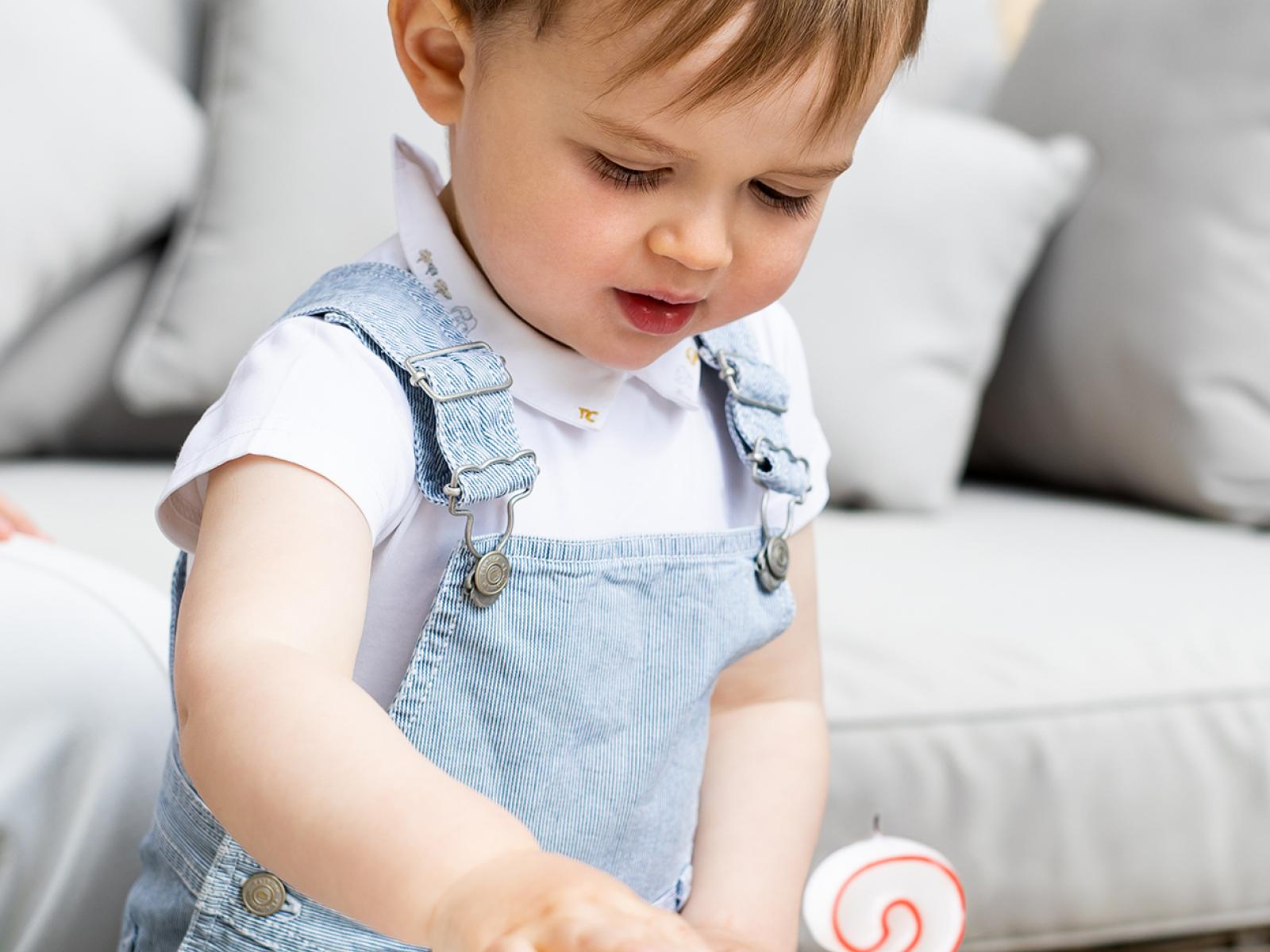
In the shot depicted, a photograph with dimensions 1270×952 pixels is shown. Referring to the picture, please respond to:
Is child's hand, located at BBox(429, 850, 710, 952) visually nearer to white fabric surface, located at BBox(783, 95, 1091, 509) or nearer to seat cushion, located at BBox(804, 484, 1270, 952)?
seat cushion, located at BBox(804, 484, 1270, 952)

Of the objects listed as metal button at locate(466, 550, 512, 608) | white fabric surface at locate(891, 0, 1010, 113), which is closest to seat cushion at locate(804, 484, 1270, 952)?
metal button at locate(466, 550, 512, 608)

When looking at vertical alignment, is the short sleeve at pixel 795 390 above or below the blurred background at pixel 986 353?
above

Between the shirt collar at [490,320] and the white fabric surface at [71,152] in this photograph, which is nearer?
the shirt collar at [490,320]

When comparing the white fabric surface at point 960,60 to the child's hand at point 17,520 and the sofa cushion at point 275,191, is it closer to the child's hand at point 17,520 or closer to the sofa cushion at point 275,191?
the sofa cushion at point 275,191

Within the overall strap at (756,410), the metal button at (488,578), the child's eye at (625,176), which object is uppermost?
the child's eye at (625,176)

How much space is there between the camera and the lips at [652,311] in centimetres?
58

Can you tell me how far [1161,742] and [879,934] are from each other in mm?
431

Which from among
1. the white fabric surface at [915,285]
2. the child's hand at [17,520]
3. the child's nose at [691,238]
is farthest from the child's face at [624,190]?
the white fabric surface at [915,285]

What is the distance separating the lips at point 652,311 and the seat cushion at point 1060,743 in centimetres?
38

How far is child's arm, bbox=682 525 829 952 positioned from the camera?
0.70 meters

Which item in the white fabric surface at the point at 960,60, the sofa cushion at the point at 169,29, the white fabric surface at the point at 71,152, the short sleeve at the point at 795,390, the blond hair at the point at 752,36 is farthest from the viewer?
the white fabric surface at the point at 960,60

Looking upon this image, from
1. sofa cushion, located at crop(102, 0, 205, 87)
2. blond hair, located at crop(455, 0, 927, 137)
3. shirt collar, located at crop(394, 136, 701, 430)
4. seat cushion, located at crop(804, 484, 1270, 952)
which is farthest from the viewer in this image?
sofa cushion, located at crop(102, 0, 205, 87)

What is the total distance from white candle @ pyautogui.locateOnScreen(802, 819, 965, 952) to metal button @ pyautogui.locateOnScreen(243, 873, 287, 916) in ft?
0.72

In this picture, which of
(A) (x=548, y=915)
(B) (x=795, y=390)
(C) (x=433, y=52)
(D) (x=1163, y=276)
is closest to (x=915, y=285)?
(D) (x=1163, y=276)
